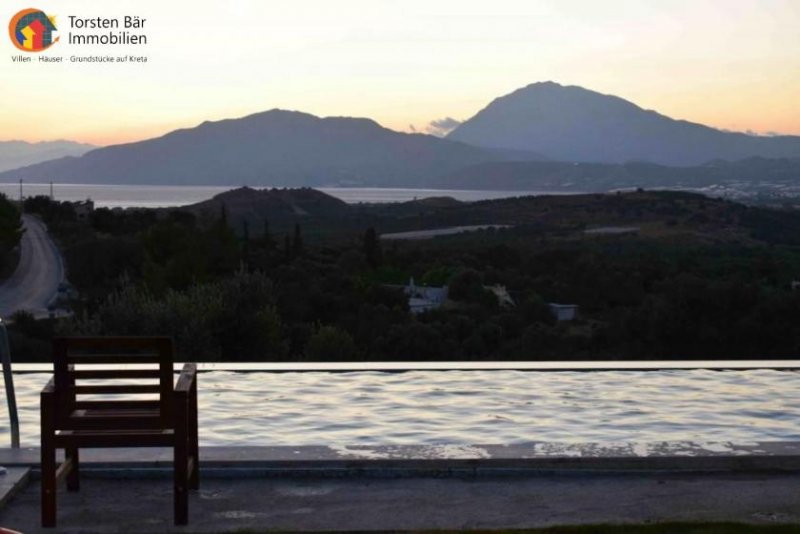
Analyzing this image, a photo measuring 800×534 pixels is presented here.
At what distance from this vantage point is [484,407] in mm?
7777

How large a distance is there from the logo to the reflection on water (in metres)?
15.1

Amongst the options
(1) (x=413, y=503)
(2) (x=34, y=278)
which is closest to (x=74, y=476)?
(1) (x=413, y=503)

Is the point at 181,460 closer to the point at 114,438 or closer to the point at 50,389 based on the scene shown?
the point at 114,438

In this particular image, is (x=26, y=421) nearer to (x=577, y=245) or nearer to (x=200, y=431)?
(x=200, y=431)

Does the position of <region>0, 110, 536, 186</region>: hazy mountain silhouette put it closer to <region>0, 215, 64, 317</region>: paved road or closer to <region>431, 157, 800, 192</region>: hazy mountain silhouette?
<region>431, 157, 800, 192</region>: hazy mountain silhouette

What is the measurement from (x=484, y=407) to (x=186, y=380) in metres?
3.14

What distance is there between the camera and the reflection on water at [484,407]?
682 cm

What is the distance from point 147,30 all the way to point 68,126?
46.0ft

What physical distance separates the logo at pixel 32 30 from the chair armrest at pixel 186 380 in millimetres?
18889

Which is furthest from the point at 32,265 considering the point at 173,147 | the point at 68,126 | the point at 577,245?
the point at 173,147

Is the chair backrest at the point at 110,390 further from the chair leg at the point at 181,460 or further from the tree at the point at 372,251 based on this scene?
the tree at the point at 372,251

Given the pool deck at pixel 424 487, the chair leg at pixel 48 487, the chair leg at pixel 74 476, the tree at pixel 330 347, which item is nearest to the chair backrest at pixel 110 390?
the chair leg at pixel 48 487

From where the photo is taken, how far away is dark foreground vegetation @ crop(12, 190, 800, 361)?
656 inches

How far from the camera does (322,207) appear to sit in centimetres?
8725
